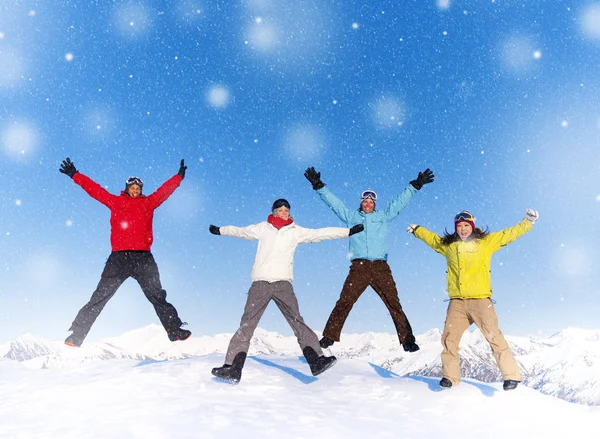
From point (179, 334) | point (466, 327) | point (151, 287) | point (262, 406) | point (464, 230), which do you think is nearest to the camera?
point (262, 406)

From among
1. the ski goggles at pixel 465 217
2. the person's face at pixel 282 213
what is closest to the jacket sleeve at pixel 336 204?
the person's face at pixel 282 213

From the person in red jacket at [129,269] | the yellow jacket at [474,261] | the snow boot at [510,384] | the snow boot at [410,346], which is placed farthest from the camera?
the snow boot at [410,346]

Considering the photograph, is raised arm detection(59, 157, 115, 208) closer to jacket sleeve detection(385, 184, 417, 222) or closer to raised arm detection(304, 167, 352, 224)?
raised arm detection(304, 167, 352, 224)

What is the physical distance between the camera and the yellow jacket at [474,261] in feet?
30.7

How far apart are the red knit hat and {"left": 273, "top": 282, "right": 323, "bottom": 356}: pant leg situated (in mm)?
3394

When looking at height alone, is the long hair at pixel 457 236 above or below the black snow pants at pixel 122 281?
above

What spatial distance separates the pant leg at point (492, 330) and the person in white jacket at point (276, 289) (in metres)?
2.56

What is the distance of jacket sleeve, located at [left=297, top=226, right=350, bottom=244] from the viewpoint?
9344mm

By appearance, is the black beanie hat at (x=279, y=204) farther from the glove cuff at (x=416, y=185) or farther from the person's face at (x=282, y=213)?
the glove cuff at (x=416, y=185)

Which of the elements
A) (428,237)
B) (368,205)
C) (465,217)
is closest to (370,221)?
(368,205)

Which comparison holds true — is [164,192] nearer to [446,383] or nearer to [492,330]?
[446,383]

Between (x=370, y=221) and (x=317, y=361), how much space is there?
3.23m

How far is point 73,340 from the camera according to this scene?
32.9ft

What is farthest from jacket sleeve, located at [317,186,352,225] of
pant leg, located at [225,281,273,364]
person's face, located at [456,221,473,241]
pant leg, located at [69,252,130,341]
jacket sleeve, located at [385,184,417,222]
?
pant leg, located at [69,252,130,341]
